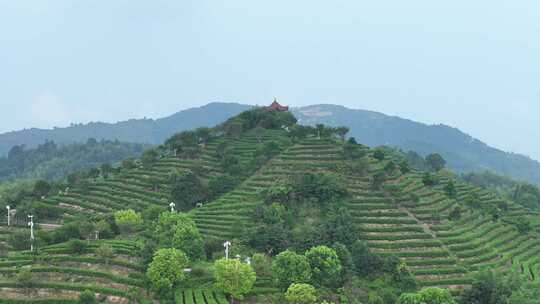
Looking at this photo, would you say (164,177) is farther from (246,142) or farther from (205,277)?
(205,277)

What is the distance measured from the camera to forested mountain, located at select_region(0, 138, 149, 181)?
115188mm

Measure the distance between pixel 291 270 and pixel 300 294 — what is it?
2744mm

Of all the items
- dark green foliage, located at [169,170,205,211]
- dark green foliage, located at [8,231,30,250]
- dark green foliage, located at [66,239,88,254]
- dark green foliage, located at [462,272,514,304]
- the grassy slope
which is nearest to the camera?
dark green foliage, located at [462,272,514,304]

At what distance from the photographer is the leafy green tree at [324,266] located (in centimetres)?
3606

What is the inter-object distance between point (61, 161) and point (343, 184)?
86.8 meters

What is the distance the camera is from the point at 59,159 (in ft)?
403

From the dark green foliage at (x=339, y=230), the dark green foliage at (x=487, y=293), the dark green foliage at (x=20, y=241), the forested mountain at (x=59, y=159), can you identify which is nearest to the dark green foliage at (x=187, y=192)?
the dark green foliage at (x=339, y=230)

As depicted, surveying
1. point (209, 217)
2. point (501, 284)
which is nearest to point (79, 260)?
point (209, 217)

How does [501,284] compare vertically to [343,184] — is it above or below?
below

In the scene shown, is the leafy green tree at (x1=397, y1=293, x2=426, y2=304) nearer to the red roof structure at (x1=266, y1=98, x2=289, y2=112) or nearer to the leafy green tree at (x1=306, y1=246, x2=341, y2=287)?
the leafy green tree at (x1=306, y1=246, x2=341, y2=287)

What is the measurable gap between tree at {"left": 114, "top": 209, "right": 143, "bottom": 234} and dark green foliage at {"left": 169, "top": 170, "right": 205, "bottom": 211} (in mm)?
9086

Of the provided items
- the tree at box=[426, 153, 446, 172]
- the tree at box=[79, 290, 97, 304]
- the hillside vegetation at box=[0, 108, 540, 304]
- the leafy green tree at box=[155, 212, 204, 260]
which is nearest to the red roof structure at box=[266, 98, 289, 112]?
the hillside vegetation at box=[0, 108, 540, 304]

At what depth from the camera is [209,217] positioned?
160 ft

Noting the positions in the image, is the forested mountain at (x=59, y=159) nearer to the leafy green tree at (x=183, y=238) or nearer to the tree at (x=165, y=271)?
the leafy green tree at (x=183, y=238)
